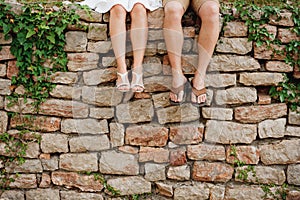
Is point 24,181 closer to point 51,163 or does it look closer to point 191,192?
point 51,163

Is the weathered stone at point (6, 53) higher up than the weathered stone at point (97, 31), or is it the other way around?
the weathered stone at point (97, 31)

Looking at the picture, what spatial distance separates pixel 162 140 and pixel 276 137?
100 cm

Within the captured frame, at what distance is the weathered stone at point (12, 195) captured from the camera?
3342mm

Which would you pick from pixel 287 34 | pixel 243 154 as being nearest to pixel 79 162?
pixel 243 154

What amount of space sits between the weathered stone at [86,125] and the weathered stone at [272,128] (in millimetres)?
1356

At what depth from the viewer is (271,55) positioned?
320cm

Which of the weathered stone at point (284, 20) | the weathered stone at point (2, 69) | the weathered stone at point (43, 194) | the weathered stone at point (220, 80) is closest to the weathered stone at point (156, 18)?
the weathered stone at point (220, 80)

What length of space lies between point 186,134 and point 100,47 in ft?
3.44

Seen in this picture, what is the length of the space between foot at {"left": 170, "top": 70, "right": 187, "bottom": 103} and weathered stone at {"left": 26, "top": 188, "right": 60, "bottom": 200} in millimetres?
1344

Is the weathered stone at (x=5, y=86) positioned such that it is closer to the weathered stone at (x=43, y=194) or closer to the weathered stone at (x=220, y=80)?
the weathered stone at (x=43, y=194)

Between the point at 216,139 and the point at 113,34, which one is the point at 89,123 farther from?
the point at 216,139

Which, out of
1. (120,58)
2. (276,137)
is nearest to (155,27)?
(120,58)

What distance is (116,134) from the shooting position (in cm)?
324

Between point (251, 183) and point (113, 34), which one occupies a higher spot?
point (113, 34)
